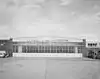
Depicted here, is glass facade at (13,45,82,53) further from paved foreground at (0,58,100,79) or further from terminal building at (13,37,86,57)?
paved foreground at (0,58,100,79)

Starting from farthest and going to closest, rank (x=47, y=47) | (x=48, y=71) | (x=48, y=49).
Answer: (x=47, y=47), (x=48, y=49), (x=48, y=71)

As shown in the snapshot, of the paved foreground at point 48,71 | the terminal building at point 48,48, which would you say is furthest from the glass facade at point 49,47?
the paved foreground at point 48,71

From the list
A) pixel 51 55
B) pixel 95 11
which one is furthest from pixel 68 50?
pixel 95 11

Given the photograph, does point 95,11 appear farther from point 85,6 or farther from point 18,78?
point 18,78

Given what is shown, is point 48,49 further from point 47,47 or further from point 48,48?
point 47,47

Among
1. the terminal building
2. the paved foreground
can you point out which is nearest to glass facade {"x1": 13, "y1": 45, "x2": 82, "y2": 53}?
the terminal building

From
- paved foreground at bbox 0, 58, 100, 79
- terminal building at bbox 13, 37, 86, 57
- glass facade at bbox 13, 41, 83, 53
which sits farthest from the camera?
glass facade at bbox 13, 41, 83, 53

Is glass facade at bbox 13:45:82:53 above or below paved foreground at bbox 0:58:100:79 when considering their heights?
above

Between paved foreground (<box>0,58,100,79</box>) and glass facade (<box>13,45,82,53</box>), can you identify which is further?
glass facade (<box>13,45,82,53</box>)

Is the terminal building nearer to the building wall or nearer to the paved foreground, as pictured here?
the building wall

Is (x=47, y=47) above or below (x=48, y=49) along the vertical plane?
above

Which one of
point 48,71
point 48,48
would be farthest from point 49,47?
point 48,71

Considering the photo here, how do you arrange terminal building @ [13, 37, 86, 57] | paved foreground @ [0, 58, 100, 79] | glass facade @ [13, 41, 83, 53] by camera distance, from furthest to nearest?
glass facade @ [13, 41, 83, 53] → terminal building @ [13, 37, 86, 57] → paved foreground @ [0, 58, 100, 79]

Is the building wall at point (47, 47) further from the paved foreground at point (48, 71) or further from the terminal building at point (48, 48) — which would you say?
the paved foreground at point (48, 71)
